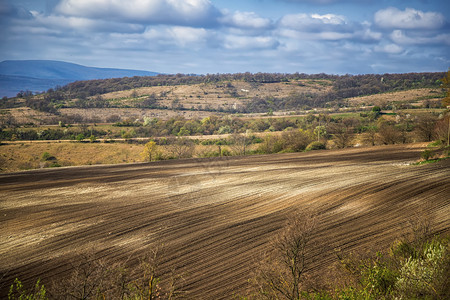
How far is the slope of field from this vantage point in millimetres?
15500

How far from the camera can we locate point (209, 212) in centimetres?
2141

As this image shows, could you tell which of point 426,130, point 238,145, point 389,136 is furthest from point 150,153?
point 426,130

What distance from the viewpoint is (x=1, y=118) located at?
92.1m

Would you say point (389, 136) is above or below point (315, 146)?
above

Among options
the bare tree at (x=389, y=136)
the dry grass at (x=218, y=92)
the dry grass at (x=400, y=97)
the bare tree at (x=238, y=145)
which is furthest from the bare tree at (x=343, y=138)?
the dry grass at (x=218, y=92)

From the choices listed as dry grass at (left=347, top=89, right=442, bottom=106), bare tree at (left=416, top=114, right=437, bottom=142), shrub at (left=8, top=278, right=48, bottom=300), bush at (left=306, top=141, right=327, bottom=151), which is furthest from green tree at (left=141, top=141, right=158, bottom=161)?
dry grass at (left=347, top=89, right=442, bottom=106)

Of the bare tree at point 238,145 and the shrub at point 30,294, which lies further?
the bare tree at point 238,145

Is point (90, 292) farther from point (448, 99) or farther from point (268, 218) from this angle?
point (448, 99)

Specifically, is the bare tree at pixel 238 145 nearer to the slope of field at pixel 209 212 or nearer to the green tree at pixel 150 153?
the green tree at pixel 150 153

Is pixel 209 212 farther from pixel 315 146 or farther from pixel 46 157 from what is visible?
pixel 46 157

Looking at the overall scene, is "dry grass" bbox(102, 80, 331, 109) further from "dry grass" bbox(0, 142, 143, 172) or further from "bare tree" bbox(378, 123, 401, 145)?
"bare tree" bbox(378, 123, 401, 145)

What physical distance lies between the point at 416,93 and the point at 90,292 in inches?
4848

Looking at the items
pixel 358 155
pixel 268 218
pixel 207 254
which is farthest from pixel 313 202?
pixel 358 155

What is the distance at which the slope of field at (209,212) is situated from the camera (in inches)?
610
